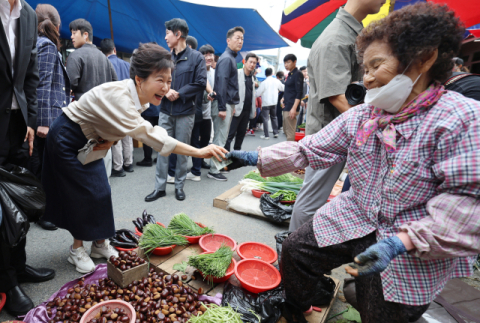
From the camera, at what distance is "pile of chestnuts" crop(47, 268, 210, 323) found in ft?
5.58

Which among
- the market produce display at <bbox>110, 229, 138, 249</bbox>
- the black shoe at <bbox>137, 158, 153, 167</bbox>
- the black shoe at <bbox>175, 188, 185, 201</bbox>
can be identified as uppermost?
the market produce display at <bbox>110, 229, 138, 249</bbox>

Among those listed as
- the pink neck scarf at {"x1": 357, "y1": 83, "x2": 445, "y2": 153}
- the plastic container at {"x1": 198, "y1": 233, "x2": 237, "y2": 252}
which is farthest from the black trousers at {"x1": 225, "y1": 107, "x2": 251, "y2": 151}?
the pink neck scarf at {"x1": 357, "y1": 83, "x2": 445, "y2": 153}

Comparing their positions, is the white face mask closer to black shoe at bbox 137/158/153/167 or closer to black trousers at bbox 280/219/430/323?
black trousers at bbox 280/219/430/323

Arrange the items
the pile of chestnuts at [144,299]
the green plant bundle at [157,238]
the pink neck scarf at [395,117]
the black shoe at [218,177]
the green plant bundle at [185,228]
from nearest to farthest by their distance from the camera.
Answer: the pink neck scarf at [395,117]
the pile of chestnuts at [144,299]
the green plant bundle at [157,238]
the green plant bundle at [185,228]
the black shoe at [218,177]

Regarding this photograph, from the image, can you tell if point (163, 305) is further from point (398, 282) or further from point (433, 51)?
point (433, 51)

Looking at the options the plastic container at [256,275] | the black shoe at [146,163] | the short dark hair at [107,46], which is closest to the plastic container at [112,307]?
the plastic container at [256,275]

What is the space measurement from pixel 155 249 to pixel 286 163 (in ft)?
4.60

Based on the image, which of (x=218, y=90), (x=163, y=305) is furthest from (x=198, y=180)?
(x=163, y=305)

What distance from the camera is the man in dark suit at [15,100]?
1745mm

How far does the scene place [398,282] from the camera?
4.05ft

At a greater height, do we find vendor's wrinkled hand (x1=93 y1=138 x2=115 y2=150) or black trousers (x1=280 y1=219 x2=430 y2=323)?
vendor's wrinkled hand (x1=93 y1=138 x2=115 y2=150)

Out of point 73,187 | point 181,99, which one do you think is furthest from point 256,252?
point 181,99

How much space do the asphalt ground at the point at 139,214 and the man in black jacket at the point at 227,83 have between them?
94cm

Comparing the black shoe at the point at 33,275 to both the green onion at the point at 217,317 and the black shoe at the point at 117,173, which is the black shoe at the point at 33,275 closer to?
the green onion at the point at 217,317
